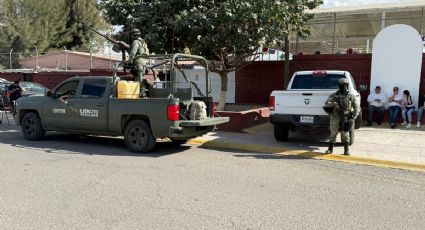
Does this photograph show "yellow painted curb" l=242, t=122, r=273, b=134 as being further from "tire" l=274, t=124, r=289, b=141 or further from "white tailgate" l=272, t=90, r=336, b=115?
"white tailgate" l=272, t=90, r=336, b=115

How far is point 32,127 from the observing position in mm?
10742

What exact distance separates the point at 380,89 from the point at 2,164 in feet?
35.4

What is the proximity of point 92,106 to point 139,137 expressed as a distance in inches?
55.3

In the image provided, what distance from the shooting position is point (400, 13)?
16328mm

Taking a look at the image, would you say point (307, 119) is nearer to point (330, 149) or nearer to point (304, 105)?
point (304, 105)

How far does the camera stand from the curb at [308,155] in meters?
8.03

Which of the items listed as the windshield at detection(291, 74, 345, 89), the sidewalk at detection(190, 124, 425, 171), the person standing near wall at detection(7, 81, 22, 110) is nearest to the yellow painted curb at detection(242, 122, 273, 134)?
the sidewalk at detection(190, 124, 425, 171)

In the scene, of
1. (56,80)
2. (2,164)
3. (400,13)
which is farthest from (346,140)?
(56,80)

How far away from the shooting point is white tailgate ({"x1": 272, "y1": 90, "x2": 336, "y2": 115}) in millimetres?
9469

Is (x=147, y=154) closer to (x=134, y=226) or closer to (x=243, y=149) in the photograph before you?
(x=243, y=149)

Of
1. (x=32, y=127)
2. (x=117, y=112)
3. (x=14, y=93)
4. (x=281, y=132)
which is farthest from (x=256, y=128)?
(x=14, y=93)

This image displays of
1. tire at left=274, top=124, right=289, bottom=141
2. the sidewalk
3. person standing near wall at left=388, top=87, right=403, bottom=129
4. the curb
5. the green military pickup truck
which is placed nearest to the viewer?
the curb

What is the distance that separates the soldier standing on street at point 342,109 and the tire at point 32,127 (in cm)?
685

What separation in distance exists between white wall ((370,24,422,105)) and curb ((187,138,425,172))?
6.02 meters
